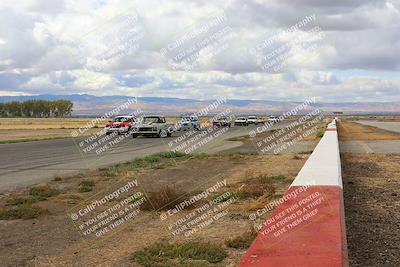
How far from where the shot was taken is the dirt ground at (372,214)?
5941 millimetres

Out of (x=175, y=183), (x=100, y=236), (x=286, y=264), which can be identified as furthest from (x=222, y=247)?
(x=175, y=183)

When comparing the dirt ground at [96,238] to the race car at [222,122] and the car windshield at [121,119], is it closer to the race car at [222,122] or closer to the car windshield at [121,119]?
the car windshield at [121,119]

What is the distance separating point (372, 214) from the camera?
867 cm

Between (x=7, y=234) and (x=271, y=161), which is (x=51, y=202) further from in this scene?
(x=271, y=161)

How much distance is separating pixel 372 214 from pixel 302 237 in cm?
506

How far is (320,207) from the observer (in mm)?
5512

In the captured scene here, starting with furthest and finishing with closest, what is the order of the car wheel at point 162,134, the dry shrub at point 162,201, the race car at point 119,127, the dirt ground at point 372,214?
the race car at point 119,127, the car wheel at point 162,134, the dry shrub at point 162,201, the dirt ground at point 372,214

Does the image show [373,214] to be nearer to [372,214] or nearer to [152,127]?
[372,214]

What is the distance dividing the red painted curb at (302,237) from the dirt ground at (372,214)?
776 mm

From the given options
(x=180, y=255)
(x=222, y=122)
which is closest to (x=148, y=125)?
(x=180, y=255)

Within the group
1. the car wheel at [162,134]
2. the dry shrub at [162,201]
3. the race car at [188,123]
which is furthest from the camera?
the race car at [188,123]

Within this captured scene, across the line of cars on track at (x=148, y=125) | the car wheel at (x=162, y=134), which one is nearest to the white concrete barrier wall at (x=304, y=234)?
the line of cars on track at (x=148, y=125)

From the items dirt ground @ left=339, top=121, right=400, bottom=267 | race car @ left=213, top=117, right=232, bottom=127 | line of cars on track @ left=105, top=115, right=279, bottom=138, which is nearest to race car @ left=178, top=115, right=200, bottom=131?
line of cars on track @ left=105, top=115, right=279, bottom=138

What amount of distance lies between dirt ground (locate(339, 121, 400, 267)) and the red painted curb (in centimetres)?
78
